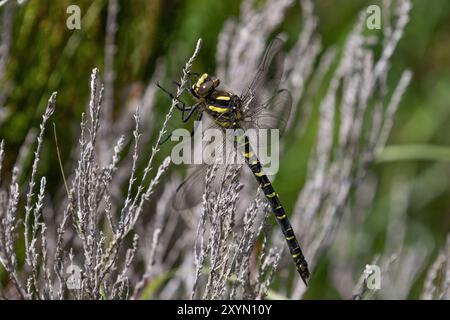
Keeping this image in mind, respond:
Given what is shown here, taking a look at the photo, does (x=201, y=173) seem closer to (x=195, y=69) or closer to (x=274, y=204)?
(x=274, y=204)

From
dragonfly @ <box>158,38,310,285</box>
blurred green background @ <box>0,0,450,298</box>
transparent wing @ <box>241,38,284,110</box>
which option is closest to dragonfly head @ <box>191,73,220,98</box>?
dragonfly @ <box>158,38,310,285</box>

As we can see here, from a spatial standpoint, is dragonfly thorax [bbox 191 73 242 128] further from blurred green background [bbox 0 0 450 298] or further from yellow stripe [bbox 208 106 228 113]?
blurred green background [bbox 0 0 450 298]

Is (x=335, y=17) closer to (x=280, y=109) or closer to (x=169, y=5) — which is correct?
(x=169, y=5)

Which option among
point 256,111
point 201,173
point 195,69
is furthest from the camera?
point 195,69

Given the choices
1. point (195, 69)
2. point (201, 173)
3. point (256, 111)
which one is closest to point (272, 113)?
point (256, 111)

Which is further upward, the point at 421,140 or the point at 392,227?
the point at 421,140
